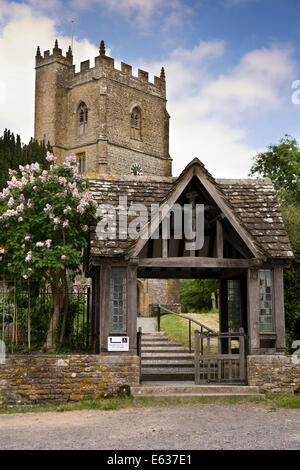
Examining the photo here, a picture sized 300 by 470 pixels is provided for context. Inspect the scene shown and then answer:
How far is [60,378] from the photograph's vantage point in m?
10.9

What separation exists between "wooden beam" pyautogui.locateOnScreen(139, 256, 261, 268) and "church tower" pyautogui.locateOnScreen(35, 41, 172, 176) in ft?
93.8

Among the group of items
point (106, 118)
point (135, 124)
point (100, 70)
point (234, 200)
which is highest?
point (100, 70)

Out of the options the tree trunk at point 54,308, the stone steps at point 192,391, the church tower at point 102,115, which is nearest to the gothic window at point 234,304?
the stone steps at point 192,391

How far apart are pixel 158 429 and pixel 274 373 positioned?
13.0 ft

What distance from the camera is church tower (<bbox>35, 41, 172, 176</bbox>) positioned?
135 feet

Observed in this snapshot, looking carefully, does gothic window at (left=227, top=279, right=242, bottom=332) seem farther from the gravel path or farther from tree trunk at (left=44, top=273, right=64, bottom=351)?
tree trunk at (left=44, top=273, right=64, bottom=351)

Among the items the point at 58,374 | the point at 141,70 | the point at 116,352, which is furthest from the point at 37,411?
the point at 141,70

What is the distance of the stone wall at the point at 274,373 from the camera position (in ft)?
37.0

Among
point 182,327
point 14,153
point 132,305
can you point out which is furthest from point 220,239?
point 14,153

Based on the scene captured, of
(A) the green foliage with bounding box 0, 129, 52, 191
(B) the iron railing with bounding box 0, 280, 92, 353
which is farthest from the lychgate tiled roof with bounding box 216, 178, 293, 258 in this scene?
(A) the green foliage with bounding box 0, 129, 52, 191

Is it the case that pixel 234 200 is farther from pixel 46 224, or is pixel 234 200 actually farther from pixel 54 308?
pixel 54 308

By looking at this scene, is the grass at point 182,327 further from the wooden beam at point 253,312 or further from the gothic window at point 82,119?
the gothic window at point 82,119

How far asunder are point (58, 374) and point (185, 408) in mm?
2613

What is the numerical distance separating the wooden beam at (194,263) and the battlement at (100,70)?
3222 centimetres
